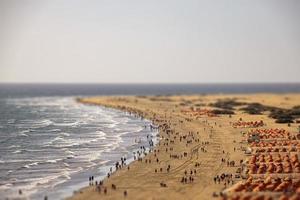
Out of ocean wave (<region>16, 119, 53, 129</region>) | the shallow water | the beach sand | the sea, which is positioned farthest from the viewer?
ocean wave (<region>16, 119, 53, 129</region>)

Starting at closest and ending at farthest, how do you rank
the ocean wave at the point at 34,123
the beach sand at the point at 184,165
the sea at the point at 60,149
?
1. the beach sand at the point at 184,165
2. the sea at the point at 60,149
3. the ocean wave at the point at 34,123

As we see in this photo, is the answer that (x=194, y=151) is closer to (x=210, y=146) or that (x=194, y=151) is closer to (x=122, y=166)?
(x=210, y=146)

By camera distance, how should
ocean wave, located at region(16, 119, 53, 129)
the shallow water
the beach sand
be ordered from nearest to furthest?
the beach sand → the shallow water → ocean wave, located at region(16, 119, 53, 129)

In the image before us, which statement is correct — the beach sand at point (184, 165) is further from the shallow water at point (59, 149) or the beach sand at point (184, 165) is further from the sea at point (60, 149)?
the shallow water at point (59, 149)

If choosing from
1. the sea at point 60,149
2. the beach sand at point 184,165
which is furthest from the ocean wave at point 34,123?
the beach sand at point 184,165

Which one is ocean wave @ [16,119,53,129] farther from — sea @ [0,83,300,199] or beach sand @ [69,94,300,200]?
beach sand @ [69,94,300,200]

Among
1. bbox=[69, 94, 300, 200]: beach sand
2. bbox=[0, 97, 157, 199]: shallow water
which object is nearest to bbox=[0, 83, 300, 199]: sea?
bbox=[0, 97, 157, 199]: shallow water

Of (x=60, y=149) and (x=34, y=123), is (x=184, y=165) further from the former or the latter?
(x=34, y=123)

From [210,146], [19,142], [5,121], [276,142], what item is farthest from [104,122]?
[276,142]

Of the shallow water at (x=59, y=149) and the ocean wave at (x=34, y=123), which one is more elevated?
the ocean wave at (x=34, y=123)

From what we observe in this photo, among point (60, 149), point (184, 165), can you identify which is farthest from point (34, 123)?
point (184, 165)
